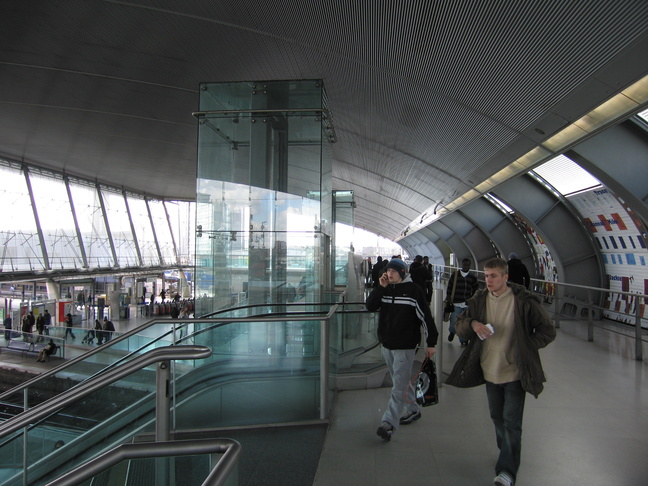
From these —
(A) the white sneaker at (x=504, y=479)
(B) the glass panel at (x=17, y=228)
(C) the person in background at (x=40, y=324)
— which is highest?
(B) the glass panel at (x=17, y=228)

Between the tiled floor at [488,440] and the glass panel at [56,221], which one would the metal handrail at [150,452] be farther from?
the glass panel at [56,221]

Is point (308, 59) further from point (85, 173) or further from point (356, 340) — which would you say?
point (85, 173)

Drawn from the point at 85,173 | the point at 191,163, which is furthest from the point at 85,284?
the point at 191,163

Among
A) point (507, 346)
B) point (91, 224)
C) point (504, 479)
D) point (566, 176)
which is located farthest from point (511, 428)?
point (91, 224)

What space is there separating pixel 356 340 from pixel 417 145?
5.28 m

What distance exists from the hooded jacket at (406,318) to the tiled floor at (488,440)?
77 cm

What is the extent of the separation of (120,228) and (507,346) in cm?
2507

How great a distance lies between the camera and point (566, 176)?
9516 millimetres

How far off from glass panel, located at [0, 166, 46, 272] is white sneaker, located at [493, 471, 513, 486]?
61.0 feet

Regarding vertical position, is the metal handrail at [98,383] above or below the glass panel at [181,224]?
below

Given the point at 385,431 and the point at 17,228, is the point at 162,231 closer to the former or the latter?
the point at 17,228

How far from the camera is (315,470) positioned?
3078mm

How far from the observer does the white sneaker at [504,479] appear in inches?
106

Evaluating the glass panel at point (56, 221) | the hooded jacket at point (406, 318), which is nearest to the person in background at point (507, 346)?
the hooded jacket at point (406, 318)
